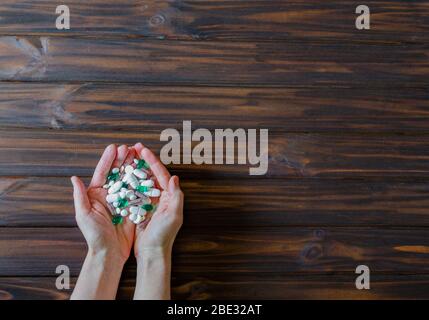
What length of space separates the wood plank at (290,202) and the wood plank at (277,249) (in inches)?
0.9

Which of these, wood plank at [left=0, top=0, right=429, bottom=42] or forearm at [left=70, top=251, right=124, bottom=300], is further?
wood plank at [left=0, top=0, right=429, bottom=42]

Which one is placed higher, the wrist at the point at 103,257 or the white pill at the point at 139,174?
the white pill at the point at 139,174

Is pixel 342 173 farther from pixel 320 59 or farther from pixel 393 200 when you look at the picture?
pixel 320 59

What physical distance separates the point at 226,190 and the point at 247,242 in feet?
0.46

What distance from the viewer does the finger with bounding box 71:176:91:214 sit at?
3.26 ft

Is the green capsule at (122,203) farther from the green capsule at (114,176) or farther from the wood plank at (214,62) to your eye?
the wood plank at (214,62)

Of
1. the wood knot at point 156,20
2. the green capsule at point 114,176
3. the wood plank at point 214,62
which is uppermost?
the wood knot at point 156,20

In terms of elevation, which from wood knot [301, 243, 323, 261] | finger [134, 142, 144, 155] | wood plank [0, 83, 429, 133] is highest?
wood plank [0, 83, 429, 133]

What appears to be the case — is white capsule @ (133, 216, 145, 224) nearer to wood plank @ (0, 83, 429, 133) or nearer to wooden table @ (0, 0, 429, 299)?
wooden table @ (0, 0, 429, 299)

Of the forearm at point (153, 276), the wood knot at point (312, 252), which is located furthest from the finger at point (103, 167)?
the wood knot at point (312, 252)

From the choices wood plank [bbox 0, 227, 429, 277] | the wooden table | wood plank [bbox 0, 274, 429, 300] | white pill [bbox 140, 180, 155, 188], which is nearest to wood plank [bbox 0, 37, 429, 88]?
the wooden table

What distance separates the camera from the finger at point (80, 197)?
99cm

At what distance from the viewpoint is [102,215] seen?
1.02 meters

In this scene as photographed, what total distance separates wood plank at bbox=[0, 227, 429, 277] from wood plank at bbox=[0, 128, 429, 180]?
0.47 feet
